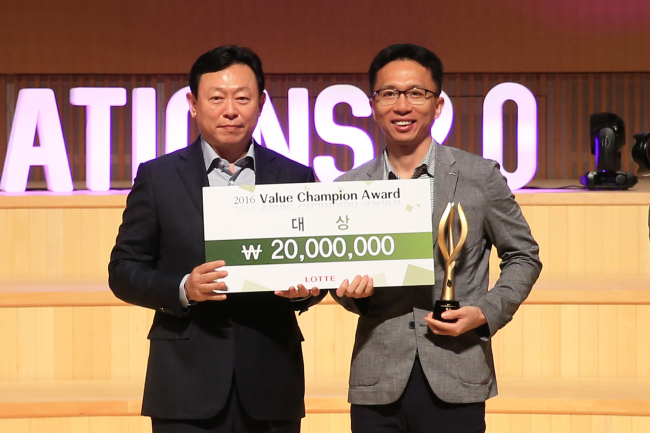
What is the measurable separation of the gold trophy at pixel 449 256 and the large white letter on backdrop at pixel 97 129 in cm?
298

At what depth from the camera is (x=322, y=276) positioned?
1420mm

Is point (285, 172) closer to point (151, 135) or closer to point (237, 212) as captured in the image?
point (237, 212)

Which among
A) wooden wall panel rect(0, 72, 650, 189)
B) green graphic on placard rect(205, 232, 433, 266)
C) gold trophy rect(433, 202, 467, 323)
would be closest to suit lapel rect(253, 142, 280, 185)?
green graphic on placard rect(205, 232, 433, 266)

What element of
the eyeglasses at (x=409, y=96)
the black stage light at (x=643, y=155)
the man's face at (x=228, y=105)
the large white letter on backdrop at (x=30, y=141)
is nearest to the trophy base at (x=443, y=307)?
the eyeglasses at (x=409, y=96)

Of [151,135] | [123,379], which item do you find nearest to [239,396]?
[123,379]

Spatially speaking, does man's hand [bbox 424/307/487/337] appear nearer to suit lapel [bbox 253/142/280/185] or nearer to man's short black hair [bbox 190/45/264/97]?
suit lapel [bbox 253/142/280/185]

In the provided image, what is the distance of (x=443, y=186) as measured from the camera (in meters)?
1.47

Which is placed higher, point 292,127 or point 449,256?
point 292,127

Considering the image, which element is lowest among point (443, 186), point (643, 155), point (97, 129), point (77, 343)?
point (77, 343)

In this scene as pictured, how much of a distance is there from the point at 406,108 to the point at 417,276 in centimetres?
32

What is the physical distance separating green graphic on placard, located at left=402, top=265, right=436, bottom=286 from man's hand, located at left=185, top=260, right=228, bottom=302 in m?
0.34

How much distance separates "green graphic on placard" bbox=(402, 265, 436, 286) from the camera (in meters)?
1.41

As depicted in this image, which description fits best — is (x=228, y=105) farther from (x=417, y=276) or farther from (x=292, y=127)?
(x=292, y=127)

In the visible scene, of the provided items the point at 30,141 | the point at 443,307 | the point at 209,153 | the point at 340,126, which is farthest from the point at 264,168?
the point at 30,141
